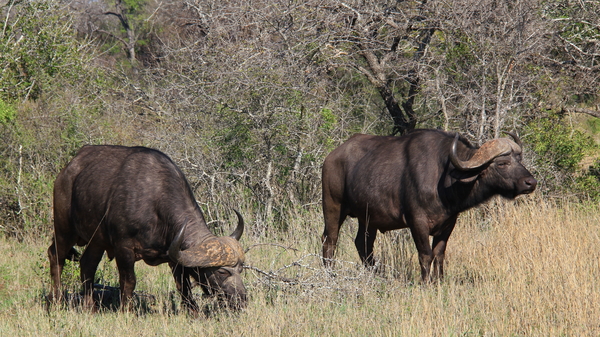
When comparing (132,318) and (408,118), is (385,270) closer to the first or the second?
(132,318)

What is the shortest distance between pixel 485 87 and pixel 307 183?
11.5 feet

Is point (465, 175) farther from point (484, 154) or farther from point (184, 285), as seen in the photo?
point (184, 285)

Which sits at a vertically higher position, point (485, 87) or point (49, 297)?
point (485, 87)

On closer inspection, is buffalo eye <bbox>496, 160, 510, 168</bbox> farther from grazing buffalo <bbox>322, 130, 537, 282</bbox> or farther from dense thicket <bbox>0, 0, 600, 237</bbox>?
dense thicket <bbox>0, 0, 600, 237</bbox>

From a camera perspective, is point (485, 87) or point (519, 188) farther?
point (485, 87)

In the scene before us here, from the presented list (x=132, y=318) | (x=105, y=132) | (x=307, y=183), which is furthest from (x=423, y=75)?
(x=132, y=318)

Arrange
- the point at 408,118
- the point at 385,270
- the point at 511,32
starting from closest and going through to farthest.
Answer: the point at 385,270 < the point at 511,32 < the point at 408,118

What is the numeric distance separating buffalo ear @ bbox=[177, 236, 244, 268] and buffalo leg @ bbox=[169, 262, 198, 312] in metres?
0.49

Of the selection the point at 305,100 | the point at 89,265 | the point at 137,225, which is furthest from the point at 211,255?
the point at 305,100

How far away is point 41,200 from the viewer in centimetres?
1070

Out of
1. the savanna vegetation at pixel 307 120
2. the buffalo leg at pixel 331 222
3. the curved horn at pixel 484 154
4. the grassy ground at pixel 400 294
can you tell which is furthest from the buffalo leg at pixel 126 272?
the curved horn at pixel 484 154

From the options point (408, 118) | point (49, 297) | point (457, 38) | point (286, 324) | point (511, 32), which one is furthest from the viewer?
point (408, 118)

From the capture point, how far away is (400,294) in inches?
251

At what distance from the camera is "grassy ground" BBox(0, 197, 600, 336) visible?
5301 mm
